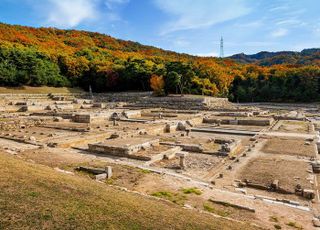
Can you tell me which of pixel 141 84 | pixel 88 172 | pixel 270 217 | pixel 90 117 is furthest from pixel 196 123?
pixel 141 84

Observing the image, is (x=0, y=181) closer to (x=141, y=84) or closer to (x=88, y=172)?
(x=88, y=172)

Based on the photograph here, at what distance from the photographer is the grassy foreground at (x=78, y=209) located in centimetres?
545

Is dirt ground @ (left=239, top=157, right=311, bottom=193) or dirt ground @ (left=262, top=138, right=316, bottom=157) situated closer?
dirt ground @ (left=239, top=157, right=311, bottom=193)

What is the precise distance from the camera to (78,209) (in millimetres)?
6090

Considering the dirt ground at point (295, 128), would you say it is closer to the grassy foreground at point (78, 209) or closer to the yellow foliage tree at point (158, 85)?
the grassy foreground at point (78, 209)

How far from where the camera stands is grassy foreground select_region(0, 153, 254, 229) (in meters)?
5.45

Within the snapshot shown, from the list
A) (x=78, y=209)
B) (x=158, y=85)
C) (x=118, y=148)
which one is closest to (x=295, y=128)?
(x=118, y=148)

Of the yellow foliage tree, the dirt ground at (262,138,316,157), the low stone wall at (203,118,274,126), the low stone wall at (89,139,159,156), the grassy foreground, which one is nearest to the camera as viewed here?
the grassy foreground

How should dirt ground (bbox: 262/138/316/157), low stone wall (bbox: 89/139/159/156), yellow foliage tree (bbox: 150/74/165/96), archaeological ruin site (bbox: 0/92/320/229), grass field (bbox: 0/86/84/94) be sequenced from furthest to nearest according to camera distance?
yellow foliage tree (bbox: 150/74/165/96)
grass field (bbox: 0/86/84/94)
dirt ground (bbox: 262/138/316/157)
low stone wall (bbox: 89/139/159/156)
archaeological ruin site (bbox: 0/92/320/229)

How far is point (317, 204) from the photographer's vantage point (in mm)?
9836

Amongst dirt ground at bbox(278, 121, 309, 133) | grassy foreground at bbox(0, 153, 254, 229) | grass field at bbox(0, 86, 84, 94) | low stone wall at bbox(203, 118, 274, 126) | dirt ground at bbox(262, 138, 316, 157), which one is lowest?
dirt ground at bbox(262, 138, 316, 157)

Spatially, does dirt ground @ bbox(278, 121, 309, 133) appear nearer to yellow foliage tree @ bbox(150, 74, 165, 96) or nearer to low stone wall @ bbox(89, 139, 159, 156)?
low stone wall @ bbox(89, 139, 159, 156)

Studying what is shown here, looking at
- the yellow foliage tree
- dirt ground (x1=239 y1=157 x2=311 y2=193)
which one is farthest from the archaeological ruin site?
the yellow foliage tree

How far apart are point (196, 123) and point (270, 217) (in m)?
22.5
